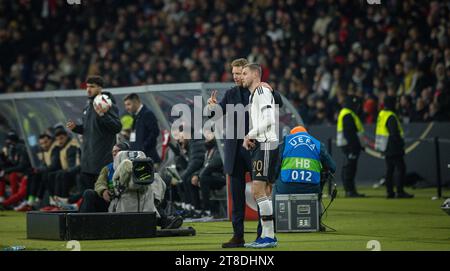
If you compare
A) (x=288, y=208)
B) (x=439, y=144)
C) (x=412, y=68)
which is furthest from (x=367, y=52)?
(x=288, y=208)

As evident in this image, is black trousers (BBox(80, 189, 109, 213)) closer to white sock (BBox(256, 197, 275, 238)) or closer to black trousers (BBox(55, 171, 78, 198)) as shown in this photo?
Answer: white sock (BBox(256, 197, 275, 238))

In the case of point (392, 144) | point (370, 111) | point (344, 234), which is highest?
point (370, 111)

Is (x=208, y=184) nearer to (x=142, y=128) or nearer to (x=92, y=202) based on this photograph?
(x=142, y=128)

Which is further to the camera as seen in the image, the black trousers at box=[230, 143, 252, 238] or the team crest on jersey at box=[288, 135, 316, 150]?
the team crest on jersey at box=[288, 135, 316, 150]

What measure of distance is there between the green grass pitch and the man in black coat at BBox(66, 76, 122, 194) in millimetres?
1321

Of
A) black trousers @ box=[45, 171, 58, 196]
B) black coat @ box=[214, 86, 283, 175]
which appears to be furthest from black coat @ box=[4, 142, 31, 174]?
black coat @ box=[214, 86, 283, 175]

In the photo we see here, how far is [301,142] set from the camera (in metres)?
15.1

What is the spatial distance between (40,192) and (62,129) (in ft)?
4.87

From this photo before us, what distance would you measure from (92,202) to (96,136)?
146 cm

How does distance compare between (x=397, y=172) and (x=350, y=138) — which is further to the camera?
(x=350, y=138)

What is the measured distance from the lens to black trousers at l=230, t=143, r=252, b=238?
1248 centimetres

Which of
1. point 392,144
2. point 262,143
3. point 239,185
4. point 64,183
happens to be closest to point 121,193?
point 239,185

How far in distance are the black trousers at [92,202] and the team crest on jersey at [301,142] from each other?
281 cm

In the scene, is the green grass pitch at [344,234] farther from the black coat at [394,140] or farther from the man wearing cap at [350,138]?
the man wearing cap at [350,138]
